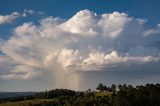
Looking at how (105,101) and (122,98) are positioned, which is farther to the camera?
(105,101)

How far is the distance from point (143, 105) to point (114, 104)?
17.1 m

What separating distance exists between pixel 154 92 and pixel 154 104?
1131 cm

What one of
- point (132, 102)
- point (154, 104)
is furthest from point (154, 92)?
point (132, 102)

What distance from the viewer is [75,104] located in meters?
191

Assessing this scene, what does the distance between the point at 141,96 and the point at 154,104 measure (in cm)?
886

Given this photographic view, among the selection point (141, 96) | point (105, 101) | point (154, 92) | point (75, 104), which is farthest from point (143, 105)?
point (75, 104)

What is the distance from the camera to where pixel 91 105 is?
186 m

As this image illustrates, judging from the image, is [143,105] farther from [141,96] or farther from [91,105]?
[91,105]

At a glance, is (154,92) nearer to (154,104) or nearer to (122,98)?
(154,104)

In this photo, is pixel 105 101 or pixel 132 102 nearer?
pixel 132 102

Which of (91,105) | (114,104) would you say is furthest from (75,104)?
(114,104)

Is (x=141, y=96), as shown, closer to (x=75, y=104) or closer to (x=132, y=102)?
(x=132, y=102)

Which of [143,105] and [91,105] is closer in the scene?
[143,105]

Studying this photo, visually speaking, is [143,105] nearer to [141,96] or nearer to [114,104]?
[141,96]
